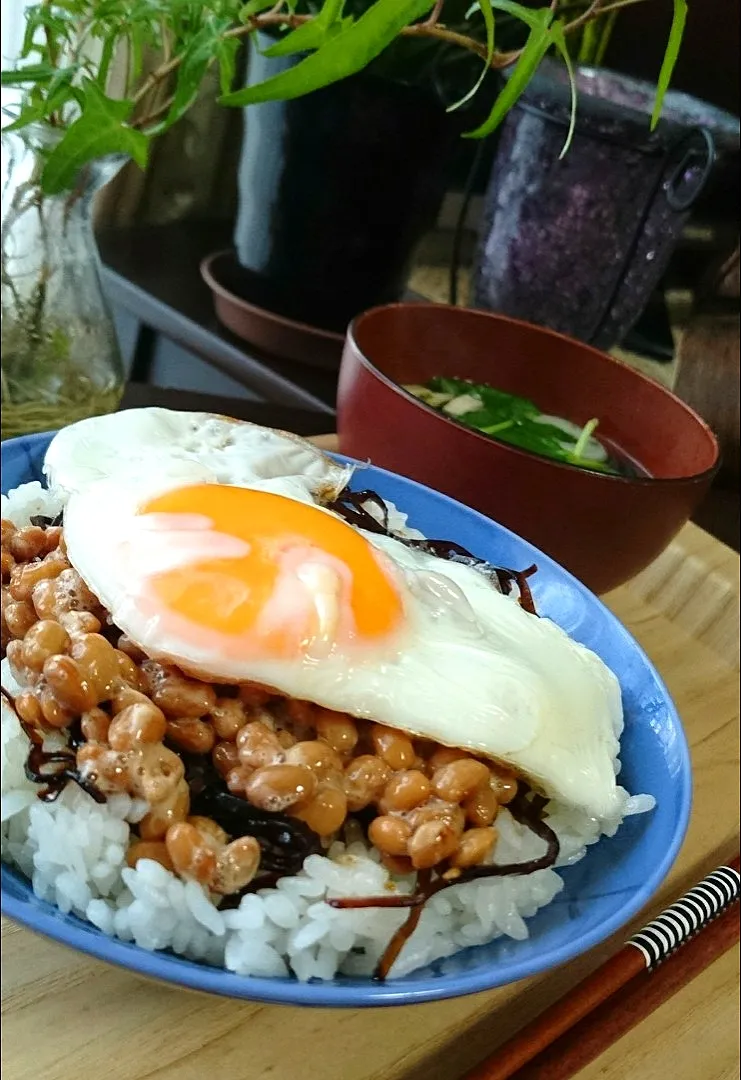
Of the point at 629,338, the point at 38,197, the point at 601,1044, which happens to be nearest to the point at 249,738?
the point at 601,1044

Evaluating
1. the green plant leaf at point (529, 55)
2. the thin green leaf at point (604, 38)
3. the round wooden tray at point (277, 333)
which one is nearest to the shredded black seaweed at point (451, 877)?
the green plant leaf at point (529, 55)

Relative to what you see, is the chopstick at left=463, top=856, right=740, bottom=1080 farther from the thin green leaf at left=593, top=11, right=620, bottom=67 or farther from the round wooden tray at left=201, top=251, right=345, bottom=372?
the thin green leaf at left=593, top=11, right=620, bottom=67

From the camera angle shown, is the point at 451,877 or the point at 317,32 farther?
the point at 317,32

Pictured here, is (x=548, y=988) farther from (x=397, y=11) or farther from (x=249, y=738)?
(x=397, y=11)

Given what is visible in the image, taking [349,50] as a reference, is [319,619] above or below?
below

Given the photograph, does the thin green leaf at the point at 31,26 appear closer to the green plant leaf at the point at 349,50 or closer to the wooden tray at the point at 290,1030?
the green plant leaf at the point at 349,50

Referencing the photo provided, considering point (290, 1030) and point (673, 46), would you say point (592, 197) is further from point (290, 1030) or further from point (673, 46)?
point (290, 1030)

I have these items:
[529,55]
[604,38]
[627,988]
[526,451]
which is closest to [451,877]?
[627,988]

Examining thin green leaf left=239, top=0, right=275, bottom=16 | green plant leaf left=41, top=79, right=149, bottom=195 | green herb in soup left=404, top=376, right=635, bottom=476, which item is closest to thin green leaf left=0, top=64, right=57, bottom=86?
green plant leaf left=41, top=79, right=149, bottom=195

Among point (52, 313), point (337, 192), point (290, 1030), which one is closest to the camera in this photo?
point (290, 1030)
